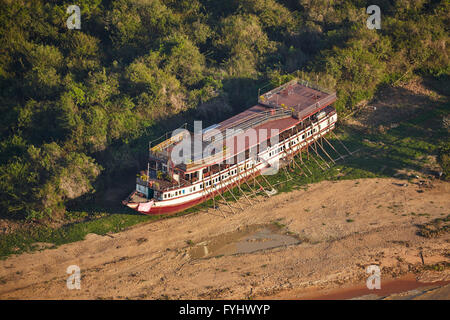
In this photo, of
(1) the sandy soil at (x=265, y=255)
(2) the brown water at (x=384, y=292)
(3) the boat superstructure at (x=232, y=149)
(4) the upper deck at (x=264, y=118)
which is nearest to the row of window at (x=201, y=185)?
(3) the boat superstructure at (x=232, y=149)

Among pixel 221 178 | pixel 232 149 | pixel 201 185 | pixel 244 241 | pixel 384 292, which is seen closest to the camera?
pixel 384 292

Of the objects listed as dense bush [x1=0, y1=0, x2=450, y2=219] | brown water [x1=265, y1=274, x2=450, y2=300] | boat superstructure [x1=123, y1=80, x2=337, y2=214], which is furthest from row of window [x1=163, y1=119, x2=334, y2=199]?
brown water [x1=265, y1=274, x2=450, y2=300]

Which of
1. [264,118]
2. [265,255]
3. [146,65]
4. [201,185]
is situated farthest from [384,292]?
[146,65]

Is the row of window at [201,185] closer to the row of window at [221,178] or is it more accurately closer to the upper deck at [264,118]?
the row of window at [221,178]

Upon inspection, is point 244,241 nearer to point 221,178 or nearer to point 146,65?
point 221,178

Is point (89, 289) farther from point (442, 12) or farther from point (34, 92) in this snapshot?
point (442, 12)
